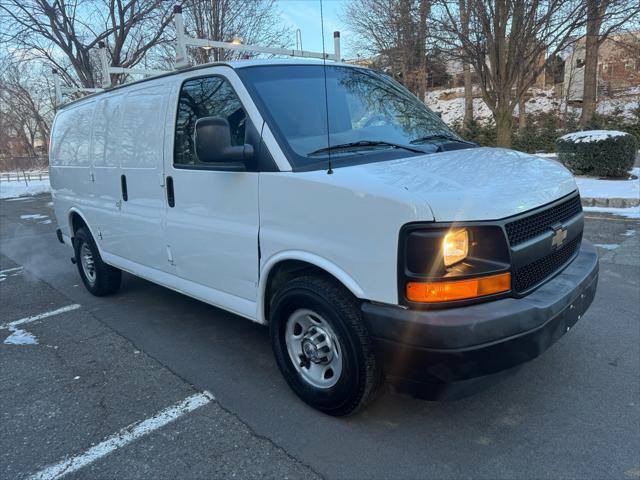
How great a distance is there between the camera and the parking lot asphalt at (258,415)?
2547mm

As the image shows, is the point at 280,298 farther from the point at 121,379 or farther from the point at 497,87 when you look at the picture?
the point at 497,87

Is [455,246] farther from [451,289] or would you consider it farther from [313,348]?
[313,348]

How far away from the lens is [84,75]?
16.3 metres

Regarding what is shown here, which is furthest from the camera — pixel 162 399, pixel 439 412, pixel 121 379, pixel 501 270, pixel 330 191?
pixel 121 379

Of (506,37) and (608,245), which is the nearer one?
(608,245)

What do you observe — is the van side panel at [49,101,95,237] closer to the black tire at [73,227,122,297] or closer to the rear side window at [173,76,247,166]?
the black tire at [73,227,122,297]

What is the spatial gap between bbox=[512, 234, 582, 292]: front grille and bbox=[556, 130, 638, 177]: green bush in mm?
9364

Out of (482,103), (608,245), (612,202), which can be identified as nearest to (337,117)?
(608,245)

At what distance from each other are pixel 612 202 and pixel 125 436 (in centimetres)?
938

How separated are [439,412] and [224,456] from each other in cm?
130

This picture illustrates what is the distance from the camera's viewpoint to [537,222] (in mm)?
2658

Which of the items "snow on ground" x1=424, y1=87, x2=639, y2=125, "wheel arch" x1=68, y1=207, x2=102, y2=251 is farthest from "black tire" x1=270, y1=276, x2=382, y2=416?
"snow on ground" x1=424, y1=87, x2=639, y2=125

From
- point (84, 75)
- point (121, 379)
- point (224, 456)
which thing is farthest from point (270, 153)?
point (84, 75)

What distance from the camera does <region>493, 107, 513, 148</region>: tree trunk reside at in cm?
1253
